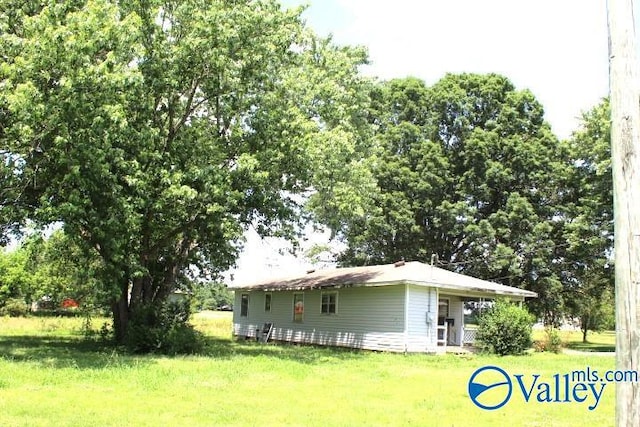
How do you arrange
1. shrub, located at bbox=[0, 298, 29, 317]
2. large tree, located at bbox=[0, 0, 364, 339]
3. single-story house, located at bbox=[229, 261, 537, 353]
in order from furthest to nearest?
shrub, located at bbox=[0, 298, 29, 317]
single-story house, located at bbox=[229, 261, 537, 353]
large tree, located at bbox=[0, 0, 364, 339]

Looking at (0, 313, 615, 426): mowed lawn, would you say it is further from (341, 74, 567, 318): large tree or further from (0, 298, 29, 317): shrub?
(0, 298, 29, 317): shrub

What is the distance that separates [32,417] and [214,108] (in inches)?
524

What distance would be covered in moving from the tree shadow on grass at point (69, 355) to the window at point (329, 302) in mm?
8955

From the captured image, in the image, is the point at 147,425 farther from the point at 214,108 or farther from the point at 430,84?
the point at 430,84

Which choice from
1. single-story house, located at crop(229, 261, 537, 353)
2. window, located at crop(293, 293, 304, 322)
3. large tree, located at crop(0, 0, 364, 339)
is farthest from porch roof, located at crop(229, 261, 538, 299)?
large tree, located at crop(0, 0, 364, 339)

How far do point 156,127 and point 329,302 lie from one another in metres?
10.6

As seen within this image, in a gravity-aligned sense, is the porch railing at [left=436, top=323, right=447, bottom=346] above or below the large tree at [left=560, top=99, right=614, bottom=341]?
below

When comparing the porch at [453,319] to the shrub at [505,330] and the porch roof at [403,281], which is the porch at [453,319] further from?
the shrub at [505,330]

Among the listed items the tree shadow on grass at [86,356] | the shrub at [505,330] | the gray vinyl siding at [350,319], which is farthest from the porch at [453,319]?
the tree shadow on grass at [86,356]

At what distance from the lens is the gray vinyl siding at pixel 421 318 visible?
68.5ft

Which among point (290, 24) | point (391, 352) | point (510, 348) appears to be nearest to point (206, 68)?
point (290, 24)

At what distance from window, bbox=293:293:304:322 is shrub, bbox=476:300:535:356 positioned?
8.27 m

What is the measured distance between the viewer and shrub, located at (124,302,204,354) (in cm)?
1794

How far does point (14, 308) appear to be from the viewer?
4862 centimetres
